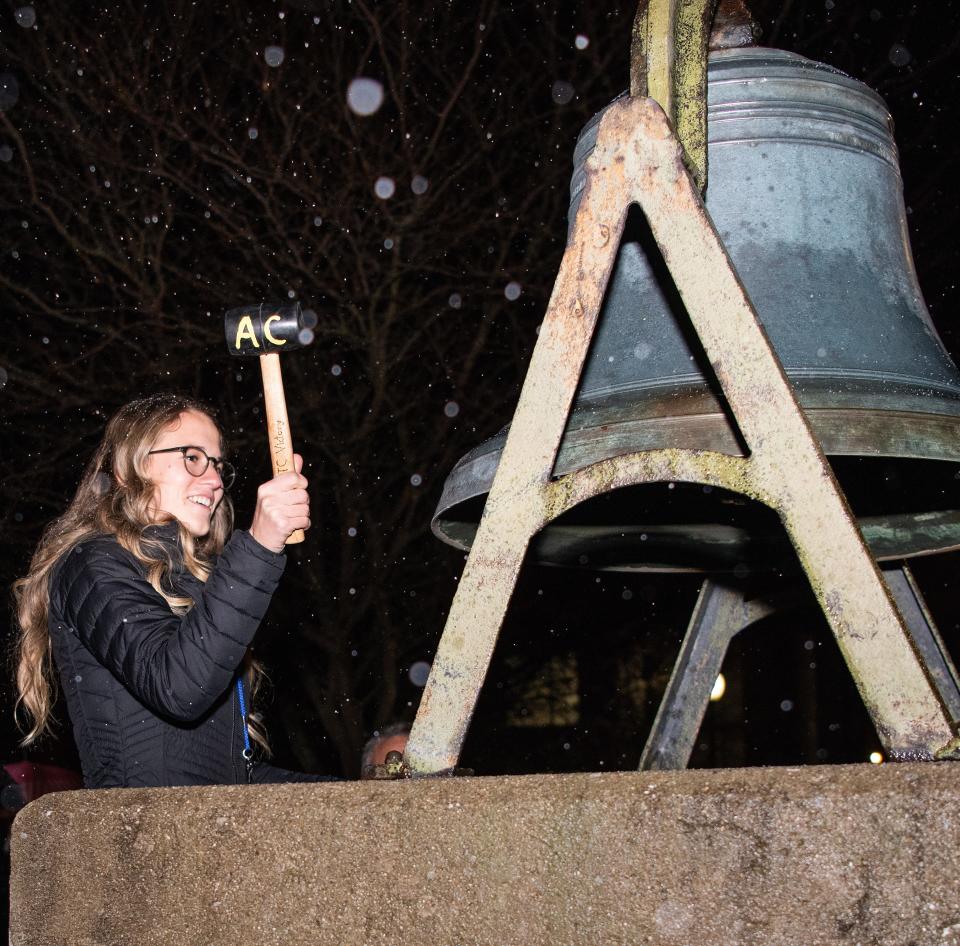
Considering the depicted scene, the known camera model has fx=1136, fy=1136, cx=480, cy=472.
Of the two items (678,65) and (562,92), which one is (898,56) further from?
(678,65)

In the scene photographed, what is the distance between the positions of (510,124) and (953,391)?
259 inches

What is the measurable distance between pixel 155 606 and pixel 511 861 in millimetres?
945

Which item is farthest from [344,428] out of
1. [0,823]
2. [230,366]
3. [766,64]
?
[766,64]

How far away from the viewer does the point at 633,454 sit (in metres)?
1.45

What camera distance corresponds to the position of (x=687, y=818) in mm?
1209

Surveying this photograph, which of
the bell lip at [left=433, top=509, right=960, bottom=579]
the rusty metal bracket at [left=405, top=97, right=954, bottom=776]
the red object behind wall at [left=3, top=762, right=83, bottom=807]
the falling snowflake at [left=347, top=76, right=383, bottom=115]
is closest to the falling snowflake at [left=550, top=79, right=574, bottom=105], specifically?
the falling snowflake at [left=347, top=76, right=383, bottom=115]

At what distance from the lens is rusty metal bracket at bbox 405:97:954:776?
4.34ft

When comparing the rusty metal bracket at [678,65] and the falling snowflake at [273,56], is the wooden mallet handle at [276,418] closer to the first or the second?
the rusty metal bracket at [678,65]

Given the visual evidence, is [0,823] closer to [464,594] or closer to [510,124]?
[510,124]

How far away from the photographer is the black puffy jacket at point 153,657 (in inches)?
70.8

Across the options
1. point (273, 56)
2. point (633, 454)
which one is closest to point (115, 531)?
point (633, 454)

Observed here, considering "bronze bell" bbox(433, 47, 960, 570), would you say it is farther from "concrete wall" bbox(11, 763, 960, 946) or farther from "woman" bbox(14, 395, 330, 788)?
"concrete wall" bbox(11, 763, 960, 946)

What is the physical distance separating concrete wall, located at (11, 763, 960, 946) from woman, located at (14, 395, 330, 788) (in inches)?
11.7

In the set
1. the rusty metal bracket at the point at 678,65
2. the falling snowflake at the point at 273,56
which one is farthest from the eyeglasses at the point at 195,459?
the falling snowflake at the point at 273,56
